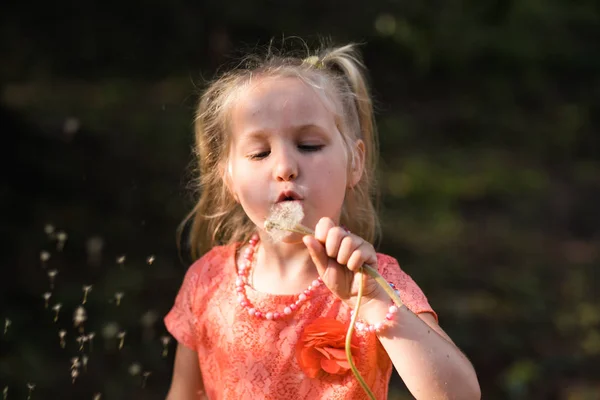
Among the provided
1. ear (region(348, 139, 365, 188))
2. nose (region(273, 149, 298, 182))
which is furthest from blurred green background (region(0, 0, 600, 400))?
nose (region(273, 149, 298, 182))

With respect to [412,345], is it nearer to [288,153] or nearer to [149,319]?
[288,153]

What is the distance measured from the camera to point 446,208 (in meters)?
5.73

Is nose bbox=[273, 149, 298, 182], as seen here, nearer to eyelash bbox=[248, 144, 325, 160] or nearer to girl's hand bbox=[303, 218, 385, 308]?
eyelash bbox=[248, 144, 325, 160]

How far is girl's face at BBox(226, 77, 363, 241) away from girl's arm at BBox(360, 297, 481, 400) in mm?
243

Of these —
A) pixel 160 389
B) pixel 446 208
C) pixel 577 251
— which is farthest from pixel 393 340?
pixel 446 208

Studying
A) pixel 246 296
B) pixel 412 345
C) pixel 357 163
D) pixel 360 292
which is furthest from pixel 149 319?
pixel 360 292

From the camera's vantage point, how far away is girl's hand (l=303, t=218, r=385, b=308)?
156cm

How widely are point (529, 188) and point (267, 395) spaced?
14.3 ft

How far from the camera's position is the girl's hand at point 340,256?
5.10 ft

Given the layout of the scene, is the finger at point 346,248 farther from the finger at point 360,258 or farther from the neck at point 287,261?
the neck at point 287,261

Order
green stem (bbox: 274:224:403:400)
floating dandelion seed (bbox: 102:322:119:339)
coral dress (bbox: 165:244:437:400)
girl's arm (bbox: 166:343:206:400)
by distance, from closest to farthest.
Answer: green stem (bbox: 274:224:403:400) → coral dress (bbox: 165:244:437:400) → girl's arm (bbox: 166:343:206:400) → floating dandelion seed (bbox: 102:322:119:339)

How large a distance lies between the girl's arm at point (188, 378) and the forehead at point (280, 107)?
1.77 feet

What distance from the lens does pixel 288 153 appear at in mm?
1745

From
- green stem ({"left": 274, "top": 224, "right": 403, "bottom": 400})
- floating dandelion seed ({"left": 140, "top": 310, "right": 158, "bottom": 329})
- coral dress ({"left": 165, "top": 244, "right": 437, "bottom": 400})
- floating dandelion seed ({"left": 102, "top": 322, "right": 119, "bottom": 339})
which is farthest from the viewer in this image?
floating dandelion seed ({"left": 140, "top": 310, "right": 158, "bottom": 329})
